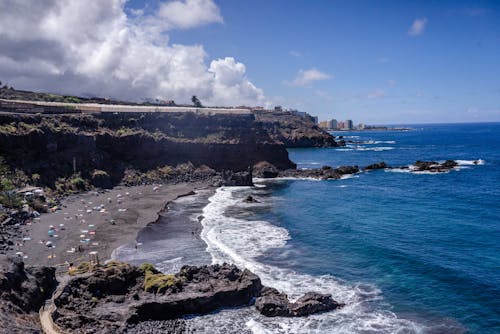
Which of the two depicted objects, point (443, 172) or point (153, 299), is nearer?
point (153, 299)

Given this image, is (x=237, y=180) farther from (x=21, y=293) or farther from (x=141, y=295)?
(x=21, y=293)

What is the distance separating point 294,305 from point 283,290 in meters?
4.66

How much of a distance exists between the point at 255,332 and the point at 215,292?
227 inches

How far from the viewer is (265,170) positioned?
390ft

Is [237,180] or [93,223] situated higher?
[237,180]

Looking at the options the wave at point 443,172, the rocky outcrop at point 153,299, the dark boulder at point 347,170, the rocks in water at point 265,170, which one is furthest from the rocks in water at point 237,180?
the rocky outcrop at point 153,299

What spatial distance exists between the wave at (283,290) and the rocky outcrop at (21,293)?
12.7 meters

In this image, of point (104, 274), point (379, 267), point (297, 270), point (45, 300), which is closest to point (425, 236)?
point (379, 267)

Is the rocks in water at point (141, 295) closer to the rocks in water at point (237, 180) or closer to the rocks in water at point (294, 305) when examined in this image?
the rocks in water at point (294, 305)

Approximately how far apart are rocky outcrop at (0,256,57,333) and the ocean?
40.7ft

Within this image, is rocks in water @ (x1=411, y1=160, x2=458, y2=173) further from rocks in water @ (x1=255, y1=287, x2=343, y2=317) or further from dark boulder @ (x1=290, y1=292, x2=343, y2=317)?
rocks in water @ (x1=255, y1=287, x2=343, y2=317)

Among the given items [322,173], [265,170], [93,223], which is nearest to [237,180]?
[265,170]

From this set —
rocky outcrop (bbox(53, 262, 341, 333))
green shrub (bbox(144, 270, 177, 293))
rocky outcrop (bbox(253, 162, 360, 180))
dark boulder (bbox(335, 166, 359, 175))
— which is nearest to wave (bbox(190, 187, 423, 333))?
rocky outcrop (bbox(53, 262, 341, 333))

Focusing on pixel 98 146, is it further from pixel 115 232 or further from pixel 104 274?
pixel 104 274
